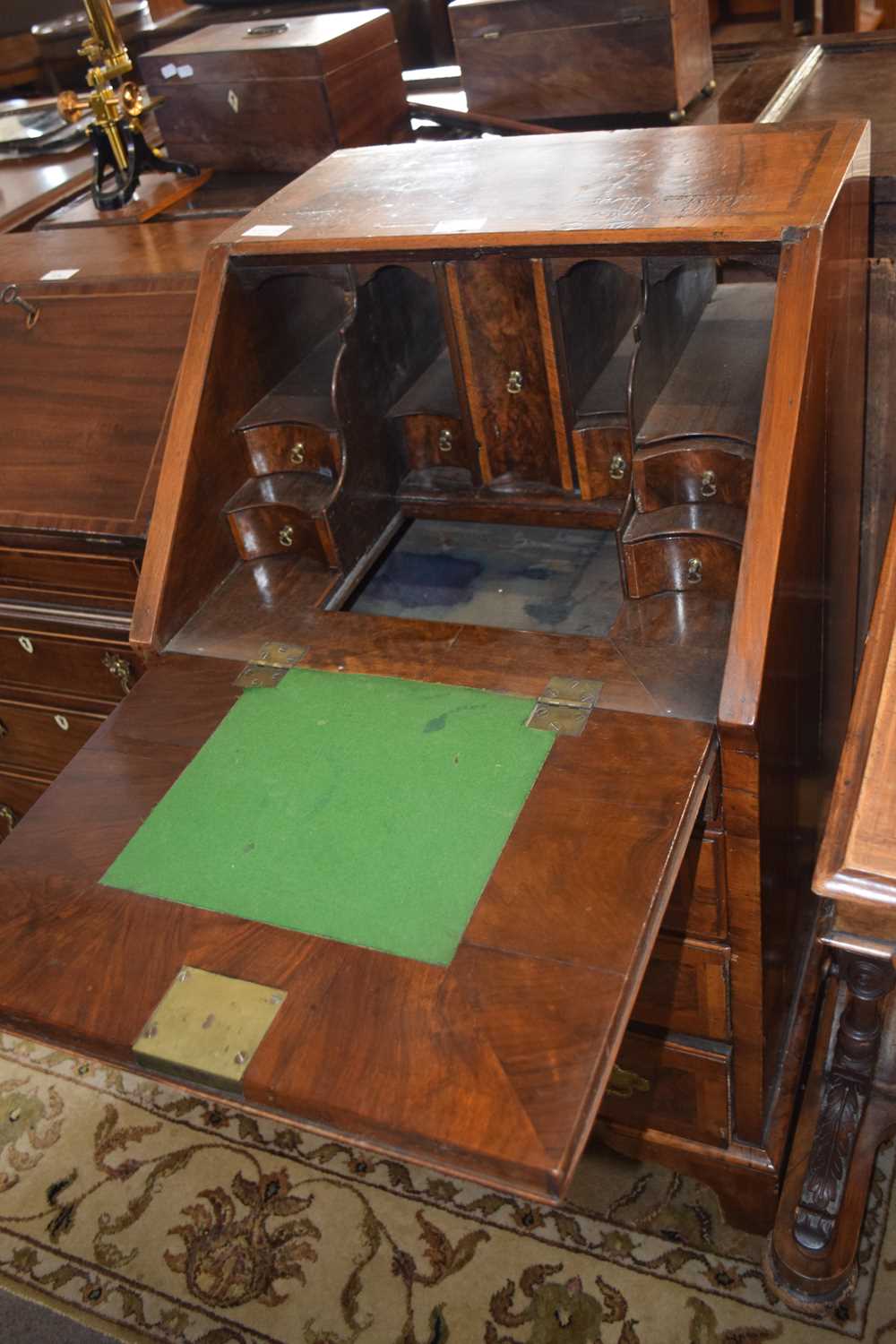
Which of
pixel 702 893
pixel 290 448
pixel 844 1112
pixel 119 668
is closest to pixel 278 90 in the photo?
pixel 290 448

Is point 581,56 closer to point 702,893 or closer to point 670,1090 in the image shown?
point 702,893

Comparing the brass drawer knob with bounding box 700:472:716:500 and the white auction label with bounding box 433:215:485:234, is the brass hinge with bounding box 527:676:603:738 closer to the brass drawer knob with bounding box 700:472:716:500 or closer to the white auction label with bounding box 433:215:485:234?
the brass drawer knob with bounding box 700:472:716:500

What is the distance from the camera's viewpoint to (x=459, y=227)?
1662mm

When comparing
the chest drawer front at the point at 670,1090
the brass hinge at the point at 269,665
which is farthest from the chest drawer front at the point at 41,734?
the chest drawer front at the point at 670,1090

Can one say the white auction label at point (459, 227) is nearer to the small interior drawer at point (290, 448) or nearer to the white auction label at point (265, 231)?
the white auction label at point (265, 231)

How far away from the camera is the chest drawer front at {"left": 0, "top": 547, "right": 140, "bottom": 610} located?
7.44 feet

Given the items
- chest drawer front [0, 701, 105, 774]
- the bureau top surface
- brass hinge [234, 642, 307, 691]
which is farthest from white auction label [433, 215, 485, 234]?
chest drawer front [0, 701, 105, 774]

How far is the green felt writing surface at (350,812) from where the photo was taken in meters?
1.34

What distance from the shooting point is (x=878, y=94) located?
2.34 metres

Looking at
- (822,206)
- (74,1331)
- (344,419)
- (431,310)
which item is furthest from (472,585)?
(74,1331)

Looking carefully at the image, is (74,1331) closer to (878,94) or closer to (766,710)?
(766,710)

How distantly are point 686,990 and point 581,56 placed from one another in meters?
1.87

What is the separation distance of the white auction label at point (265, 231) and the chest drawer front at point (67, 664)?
3.03 ft

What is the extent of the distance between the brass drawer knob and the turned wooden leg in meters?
0.74
